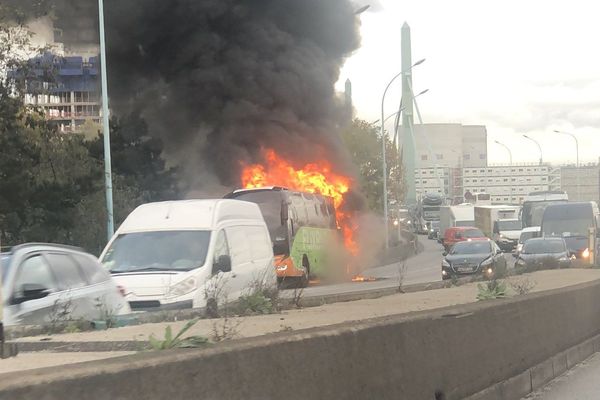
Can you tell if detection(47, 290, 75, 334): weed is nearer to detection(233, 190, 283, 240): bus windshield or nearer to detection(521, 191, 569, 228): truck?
detection(233, 190, 283, 240): bus windshield

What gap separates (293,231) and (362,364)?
1705 centimetres

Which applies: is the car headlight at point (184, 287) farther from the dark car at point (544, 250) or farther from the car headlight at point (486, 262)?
the dark car at point (544, 250)

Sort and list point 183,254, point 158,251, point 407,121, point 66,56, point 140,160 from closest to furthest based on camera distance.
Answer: point 183,254, point 158,251, point 66,56, point 140,160, point 407,121

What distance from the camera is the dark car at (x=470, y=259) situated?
2331 centimetres

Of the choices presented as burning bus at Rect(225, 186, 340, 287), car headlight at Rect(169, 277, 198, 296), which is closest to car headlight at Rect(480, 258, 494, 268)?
burning bus at Rect(225, 186, 340, 287)

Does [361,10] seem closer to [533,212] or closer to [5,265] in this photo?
[533,212]

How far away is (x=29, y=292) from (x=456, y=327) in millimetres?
3758

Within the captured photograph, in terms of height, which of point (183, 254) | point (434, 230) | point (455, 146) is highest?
point (455, 146)

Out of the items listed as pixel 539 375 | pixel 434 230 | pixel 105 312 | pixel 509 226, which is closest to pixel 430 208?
pixel 434 230

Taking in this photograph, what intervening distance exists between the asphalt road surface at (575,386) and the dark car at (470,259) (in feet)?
45.3

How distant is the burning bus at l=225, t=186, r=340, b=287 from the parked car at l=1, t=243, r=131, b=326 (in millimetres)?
11155

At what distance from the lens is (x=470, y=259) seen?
23641 millimetres

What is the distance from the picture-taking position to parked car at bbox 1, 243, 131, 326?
23.2 ft

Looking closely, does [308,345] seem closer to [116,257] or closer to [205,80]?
[116,257]
